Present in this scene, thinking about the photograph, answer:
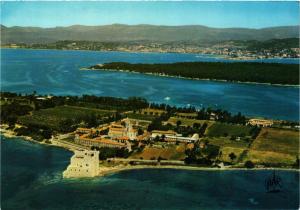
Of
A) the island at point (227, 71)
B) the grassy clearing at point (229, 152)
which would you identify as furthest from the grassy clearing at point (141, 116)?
the island at point (227, 71)

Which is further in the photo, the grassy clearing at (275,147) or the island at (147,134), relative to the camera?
the grassy clearing at (275,147)

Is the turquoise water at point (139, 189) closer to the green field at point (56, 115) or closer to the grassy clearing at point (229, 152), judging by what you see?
the grassy clearing at point (229, 152)

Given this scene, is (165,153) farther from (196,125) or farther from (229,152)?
(196,125)

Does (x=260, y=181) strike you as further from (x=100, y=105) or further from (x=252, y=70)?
(x=252, y=70)

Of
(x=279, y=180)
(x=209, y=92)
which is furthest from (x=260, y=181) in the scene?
(x=209, y=92)

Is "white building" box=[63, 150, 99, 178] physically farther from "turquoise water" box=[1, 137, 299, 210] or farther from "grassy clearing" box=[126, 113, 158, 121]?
"grassy clearing" box=[126, 113, 158, 121]

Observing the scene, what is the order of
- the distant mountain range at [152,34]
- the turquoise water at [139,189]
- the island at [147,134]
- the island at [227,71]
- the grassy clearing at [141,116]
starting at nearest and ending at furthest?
the turquoise water at [139,189] → the island at [147,134] → the grassy clearing at [141,116] → the island at [227,71] → the distant mountain range at [152,34]

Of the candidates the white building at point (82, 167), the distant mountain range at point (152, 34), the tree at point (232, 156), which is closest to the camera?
the white building at point (82, 167)

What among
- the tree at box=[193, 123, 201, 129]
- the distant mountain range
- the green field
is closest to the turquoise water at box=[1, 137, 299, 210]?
the green field
